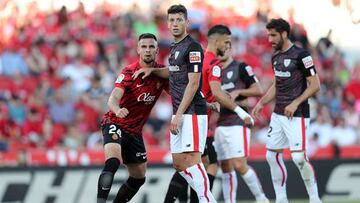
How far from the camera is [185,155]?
12.6 m

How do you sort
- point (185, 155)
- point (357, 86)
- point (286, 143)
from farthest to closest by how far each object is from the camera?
point (357, 86) < point (286, 143) < point (185, 155)

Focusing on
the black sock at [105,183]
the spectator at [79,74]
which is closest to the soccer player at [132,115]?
the black sock at [105,183]

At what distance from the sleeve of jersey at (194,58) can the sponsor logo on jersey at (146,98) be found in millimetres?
1151

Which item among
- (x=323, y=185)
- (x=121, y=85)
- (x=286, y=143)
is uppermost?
(x=121, y=85)

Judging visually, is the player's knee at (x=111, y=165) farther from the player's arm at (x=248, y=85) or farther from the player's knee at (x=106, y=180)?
the player's arm at (x=248, y=85)

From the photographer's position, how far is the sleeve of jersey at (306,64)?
1445 cm

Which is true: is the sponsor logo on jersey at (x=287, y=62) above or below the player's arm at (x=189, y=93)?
above

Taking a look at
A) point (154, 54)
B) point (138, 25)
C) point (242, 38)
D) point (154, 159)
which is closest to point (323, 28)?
point (242, 38)

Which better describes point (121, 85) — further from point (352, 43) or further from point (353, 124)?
point (352, 43)

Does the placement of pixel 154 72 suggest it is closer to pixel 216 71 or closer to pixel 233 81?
pixel 216 71

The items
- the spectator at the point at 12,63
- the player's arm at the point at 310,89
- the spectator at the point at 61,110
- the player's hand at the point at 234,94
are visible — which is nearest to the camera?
the player's arm at the point at 310,89

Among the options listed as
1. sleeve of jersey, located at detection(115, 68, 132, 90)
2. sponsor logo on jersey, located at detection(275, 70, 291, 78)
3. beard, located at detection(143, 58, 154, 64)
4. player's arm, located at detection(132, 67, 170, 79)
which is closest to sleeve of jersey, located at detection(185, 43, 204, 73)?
player's arm, located at detection(132, 67, 170, 79)

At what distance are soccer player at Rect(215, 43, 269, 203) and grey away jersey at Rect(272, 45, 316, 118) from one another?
0.74m

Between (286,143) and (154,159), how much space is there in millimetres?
5946
